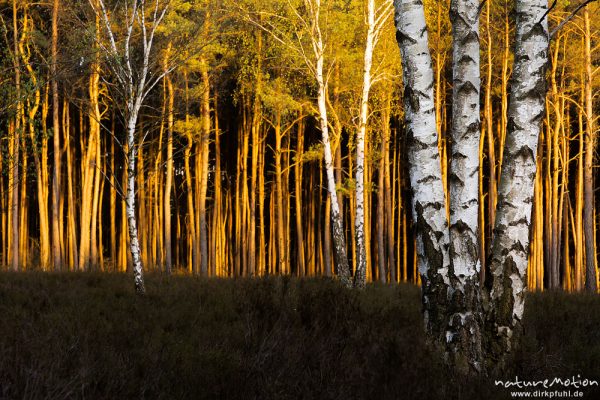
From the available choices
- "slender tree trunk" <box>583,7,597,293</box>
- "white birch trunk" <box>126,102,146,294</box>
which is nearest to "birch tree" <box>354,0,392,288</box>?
"white birch trunk" <box>126,102,146,294</box>

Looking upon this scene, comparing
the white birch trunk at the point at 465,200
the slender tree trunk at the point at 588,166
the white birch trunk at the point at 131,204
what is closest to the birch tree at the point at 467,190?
the white birch trunk at the point at 465,200

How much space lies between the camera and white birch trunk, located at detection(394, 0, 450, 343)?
17.6ft

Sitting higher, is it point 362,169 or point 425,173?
point 362,169

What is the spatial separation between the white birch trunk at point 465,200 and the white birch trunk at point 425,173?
104 millimetres

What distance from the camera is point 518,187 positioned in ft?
18.2

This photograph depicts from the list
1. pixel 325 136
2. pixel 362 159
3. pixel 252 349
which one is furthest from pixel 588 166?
pixel 252 349

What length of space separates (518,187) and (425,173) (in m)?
0.89

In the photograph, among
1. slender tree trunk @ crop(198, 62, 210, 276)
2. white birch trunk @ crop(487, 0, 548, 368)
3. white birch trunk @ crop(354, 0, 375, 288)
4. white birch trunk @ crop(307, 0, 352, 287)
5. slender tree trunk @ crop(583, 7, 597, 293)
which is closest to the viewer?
white birch trunk @ crop(487, 0, 548, 368)

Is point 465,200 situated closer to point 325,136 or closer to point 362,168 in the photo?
point 362,168

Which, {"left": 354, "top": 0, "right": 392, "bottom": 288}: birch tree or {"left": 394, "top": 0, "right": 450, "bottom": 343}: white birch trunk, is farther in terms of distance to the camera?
{"left": 354, "top": 0, "right": 392, "bottom": 288}: birch tree

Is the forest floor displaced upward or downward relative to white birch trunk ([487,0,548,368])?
downward

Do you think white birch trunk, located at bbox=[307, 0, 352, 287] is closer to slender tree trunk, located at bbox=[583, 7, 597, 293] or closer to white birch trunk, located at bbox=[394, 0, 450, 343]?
slender tree trunk, located at bbox=[583, 7, 597, 293]

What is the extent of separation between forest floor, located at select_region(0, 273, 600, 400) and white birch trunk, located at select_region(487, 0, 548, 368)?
388 mm

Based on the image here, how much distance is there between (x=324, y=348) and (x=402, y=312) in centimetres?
367
